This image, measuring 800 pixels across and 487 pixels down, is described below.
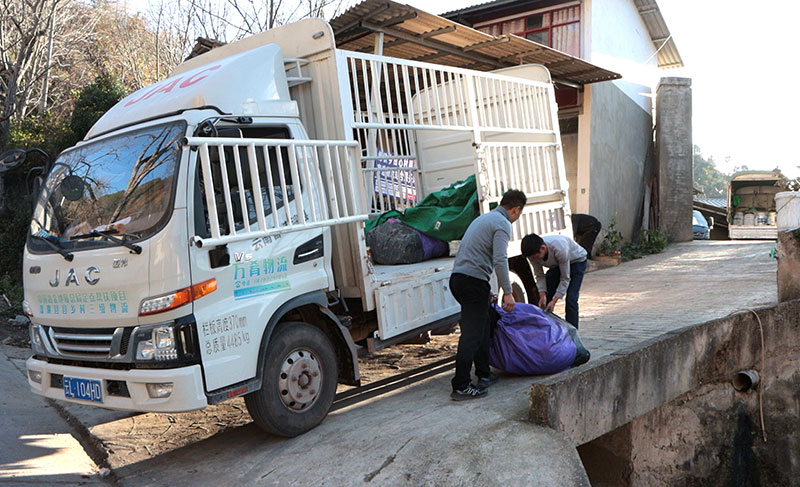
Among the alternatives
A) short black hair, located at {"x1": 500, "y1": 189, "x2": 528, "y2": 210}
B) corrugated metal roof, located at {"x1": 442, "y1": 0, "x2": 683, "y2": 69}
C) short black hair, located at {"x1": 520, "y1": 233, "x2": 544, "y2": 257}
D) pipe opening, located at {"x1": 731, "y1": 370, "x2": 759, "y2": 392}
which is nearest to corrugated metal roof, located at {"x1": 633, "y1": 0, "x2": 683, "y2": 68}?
corrugated metal roof, located at {"x1": 442, "y1": 0, "x2": 683, "y2": 69}

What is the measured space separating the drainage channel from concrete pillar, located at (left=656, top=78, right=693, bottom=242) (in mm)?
11044

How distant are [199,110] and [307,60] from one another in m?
1.18

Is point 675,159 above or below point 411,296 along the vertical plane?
above

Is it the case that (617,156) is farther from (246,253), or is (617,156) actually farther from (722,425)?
(246,253)

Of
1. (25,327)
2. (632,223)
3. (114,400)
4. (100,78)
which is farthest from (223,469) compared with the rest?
(632,223)

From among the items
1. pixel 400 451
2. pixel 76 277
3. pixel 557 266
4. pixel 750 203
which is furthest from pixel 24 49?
pixel 750 203

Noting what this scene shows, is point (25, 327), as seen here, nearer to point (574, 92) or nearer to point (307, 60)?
point (307, 60)

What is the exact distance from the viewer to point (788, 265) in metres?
6.75

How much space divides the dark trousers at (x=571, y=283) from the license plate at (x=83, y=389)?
155 inches

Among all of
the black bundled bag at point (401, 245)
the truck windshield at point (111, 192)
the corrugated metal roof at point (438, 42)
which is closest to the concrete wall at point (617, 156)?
the corrugated metal roof at point (438, 42)

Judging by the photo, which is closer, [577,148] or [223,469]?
[223,469]

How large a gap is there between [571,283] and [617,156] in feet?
31.0

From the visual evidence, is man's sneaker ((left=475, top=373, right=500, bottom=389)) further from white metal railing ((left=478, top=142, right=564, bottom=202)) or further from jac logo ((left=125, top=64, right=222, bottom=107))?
jac logo ((left=125, top=64, right=222, bottom=107))

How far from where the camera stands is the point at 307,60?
484 cm
